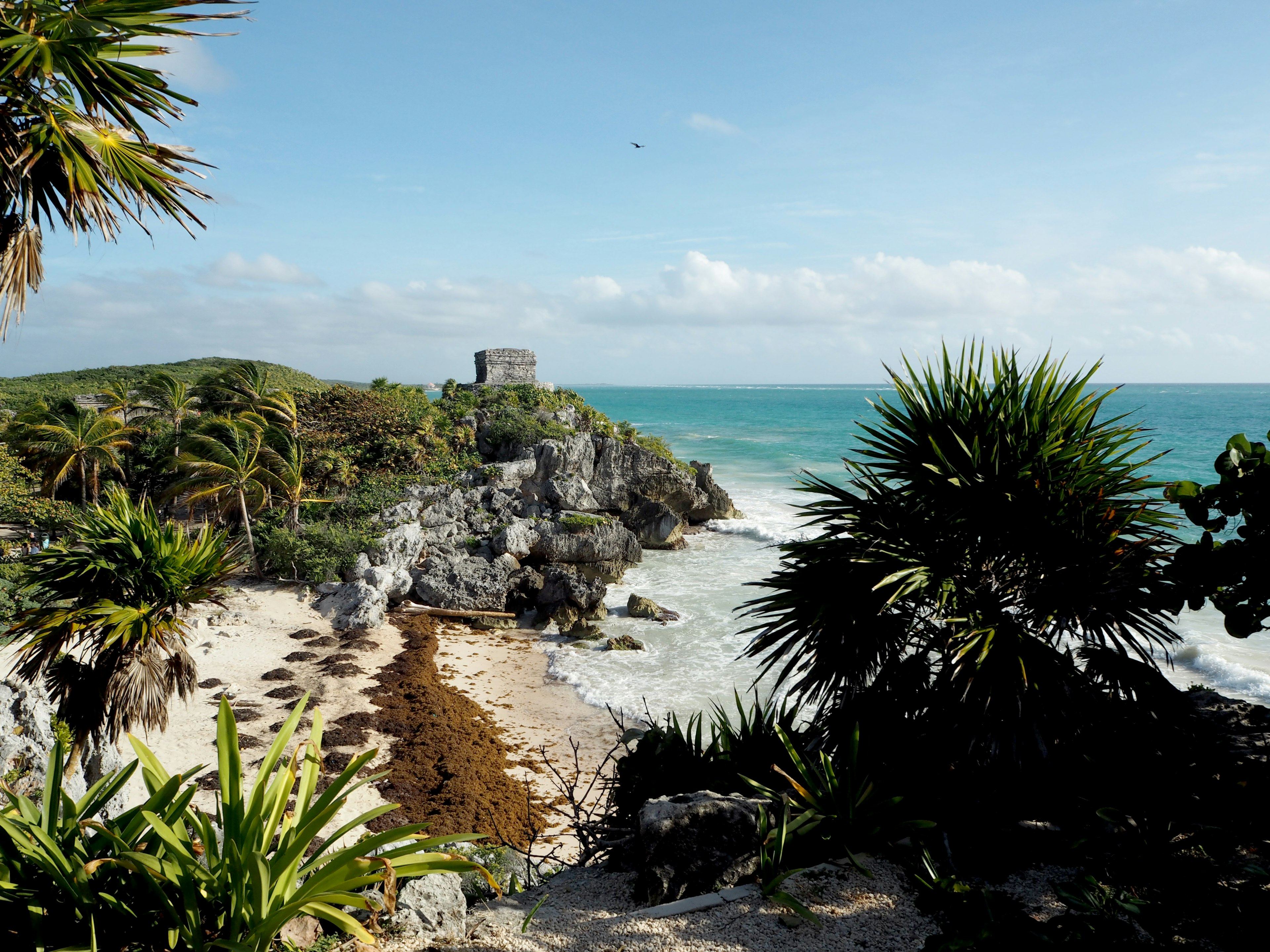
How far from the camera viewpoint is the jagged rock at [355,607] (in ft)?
52.0

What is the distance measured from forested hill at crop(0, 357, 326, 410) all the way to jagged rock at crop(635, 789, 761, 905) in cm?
3275

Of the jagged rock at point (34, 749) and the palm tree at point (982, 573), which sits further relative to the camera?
the jagged rock at point (34, 749)

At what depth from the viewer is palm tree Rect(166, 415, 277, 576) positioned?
698 inches

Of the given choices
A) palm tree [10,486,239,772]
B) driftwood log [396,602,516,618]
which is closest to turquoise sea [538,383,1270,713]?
driftwood log [396,602,516,618]

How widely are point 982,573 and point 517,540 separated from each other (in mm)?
16225

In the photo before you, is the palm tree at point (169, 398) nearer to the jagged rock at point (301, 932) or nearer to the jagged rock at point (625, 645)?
the jagged rock at point (625, 645)

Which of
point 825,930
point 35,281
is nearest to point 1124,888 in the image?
point 825,930

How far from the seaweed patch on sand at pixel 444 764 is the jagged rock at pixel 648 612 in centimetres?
532

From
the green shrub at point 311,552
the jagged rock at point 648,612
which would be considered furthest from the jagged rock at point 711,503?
the green shrub at point 311,552

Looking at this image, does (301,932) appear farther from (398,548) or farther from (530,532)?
(530,532)

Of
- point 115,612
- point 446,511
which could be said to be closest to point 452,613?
point 446,511

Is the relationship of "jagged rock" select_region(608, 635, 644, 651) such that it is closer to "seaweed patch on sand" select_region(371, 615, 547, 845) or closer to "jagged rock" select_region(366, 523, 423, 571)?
"seaweed patch on sand" select_region(371, 615, 547, 845)

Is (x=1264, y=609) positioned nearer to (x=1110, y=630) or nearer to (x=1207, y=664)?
(x=1110, y=630)

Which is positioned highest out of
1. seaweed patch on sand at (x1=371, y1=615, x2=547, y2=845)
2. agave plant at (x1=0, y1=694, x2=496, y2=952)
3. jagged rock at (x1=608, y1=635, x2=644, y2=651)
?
agave plant at (x1=0, y1=694, x2=496, y2=952)
